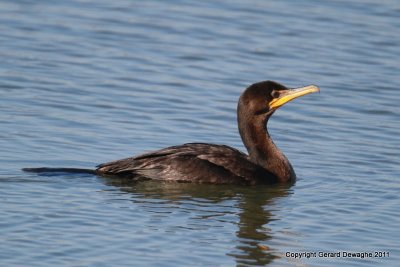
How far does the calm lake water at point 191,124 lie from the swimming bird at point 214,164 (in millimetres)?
153

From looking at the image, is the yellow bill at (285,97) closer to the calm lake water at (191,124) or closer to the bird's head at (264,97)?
the bird's head at (264,97)

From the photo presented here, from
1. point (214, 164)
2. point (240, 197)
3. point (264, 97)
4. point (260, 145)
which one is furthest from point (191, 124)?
point (240, 197)

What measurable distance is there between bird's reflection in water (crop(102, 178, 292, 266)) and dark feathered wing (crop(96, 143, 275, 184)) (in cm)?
8

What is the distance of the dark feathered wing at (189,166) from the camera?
1324 cm

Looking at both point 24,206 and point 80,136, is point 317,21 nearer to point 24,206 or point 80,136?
point 80,136

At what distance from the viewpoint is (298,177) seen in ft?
45.3

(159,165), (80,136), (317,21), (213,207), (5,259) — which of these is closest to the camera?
(5,259)

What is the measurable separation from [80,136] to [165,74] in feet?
12.4

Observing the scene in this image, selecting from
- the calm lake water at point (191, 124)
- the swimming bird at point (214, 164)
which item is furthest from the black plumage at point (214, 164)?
the calm lake water at point (191, 124)

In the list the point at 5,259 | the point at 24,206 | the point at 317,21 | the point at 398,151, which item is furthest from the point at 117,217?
the point at 317,21

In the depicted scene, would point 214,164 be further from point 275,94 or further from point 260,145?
point 275,94

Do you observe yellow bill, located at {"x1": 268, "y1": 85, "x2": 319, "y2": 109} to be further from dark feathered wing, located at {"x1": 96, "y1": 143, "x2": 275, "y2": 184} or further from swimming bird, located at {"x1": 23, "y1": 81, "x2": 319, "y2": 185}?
dark feathered wing, located at {"x1": 96, "y1": 143, "x2": 275, "y2": 184}

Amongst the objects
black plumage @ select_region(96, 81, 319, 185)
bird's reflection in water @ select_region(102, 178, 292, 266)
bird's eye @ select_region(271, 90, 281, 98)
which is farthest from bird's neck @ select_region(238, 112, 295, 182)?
bird's reflection in water @ select_region(102, 178, 292, 266)

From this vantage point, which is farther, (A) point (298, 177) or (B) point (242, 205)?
(A) point (298, 177)
